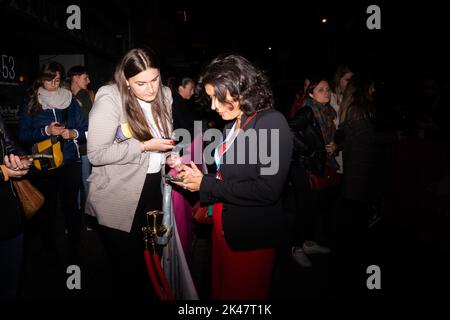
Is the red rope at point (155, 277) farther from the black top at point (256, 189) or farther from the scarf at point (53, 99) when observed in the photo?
Answer: the scarf at point (53, 99)

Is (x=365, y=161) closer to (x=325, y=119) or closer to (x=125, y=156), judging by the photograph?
(x=325, y=119)

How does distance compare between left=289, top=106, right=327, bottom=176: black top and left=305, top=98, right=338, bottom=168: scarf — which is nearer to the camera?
left=289, top=106, right=327, bottom=176: black top

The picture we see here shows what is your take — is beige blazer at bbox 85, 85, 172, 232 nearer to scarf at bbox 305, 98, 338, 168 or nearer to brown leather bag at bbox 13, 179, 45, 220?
brown leather bag at bbox 13, 179, 45, 220

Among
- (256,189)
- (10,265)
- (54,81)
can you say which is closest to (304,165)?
(256,189)

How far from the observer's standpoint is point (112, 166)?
191cm

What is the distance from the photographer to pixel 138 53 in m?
1.87

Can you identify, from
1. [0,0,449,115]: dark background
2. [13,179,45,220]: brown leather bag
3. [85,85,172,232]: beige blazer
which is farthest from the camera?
[0,0,449,115]: dark background

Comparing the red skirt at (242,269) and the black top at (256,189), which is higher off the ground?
the black top at (256,189)

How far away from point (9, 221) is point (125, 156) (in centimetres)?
81

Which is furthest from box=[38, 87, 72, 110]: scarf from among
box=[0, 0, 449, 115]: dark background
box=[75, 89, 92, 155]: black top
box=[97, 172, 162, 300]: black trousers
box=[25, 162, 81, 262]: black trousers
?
box=[97, 172, 162, 300]: black trousers

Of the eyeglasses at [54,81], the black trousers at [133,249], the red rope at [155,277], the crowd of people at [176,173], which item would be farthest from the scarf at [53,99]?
the red rope at [155,277]

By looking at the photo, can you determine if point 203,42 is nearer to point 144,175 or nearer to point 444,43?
point 444,43

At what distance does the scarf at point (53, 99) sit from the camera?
3.42 meters

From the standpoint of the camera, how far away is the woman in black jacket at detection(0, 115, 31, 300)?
1834 millimetres
